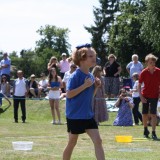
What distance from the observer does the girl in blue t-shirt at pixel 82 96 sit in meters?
7.77

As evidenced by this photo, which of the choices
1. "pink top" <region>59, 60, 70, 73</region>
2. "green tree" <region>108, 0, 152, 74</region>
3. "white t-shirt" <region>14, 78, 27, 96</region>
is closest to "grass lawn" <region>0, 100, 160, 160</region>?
"white t-shirt" <region>14, 78, 27, 96</region>

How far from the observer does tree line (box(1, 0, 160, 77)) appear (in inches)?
1982

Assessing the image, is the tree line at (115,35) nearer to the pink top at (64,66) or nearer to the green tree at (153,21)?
the green tree at (153,21)

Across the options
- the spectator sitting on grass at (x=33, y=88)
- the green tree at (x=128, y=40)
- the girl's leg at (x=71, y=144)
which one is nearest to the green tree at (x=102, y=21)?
the green tree at (x=128, y=40)

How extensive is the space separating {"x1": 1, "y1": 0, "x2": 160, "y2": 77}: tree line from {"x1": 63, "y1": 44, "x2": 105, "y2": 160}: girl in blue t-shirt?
40905mm

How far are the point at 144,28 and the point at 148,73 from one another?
3820cm

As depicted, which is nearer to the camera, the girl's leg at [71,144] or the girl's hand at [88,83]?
the girl's hand at [88,83]

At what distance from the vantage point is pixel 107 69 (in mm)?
22500

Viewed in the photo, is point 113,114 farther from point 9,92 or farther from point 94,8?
point 94,8

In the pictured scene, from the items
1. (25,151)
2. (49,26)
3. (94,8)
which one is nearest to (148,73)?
(25,151)

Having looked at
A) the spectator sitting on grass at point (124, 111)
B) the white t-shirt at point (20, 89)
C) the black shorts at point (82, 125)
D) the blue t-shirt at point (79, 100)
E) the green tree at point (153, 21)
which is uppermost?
the green tree at point (153, 21)

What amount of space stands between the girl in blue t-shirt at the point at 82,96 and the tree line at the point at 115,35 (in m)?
40.9

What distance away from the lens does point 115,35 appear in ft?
228

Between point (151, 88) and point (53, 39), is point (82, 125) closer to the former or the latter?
point (151, 88)
